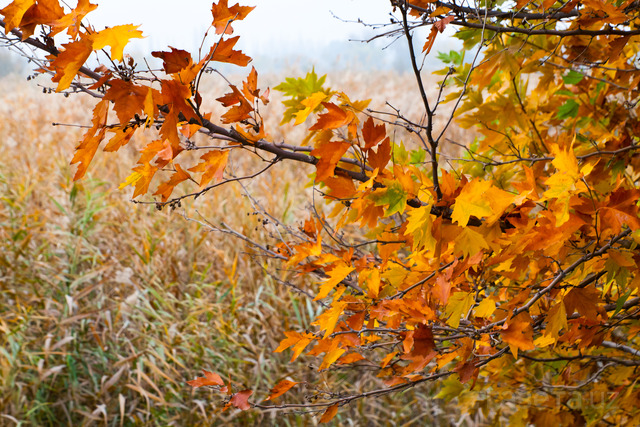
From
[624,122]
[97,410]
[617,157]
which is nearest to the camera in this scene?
[617,157]

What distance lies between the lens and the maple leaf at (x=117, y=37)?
70 cm

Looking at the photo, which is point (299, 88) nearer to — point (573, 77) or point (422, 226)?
point (422, 226)

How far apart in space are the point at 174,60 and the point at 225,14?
0.14 m

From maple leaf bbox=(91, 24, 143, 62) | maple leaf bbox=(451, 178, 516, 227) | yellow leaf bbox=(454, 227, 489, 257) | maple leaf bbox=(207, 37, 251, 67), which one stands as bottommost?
yellow leaf bbox=(454, 227, 489, 257)

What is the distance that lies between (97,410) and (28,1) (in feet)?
7.11

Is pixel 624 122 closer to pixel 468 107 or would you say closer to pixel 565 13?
pixel 468 107

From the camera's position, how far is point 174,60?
2.56ft

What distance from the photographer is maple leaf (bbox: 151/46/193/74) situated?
30.3 inches

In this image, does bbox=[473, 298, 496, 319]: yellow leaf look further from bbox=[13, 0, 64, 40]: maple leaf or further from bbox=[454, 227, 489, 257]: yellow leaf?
bbox=[13, 0, 64, 40]: maple leaf

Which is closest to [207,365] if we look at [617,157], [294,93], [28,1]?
A: [294,93]

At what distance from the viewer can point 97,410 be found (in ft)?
8.00

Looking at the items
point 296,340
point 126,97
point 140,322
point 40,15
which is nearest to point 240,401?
point 296,340

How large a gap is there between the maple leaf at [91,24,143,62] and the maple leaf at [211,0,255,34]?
0.57 ft

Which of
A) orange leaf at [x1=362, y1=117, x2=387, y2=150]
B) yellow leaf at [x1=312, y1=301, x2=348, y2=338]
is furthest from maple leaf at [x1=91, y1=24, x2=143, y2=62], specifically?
yellow leaf at [x1=312, y1=301, x2=348, y2=338]
